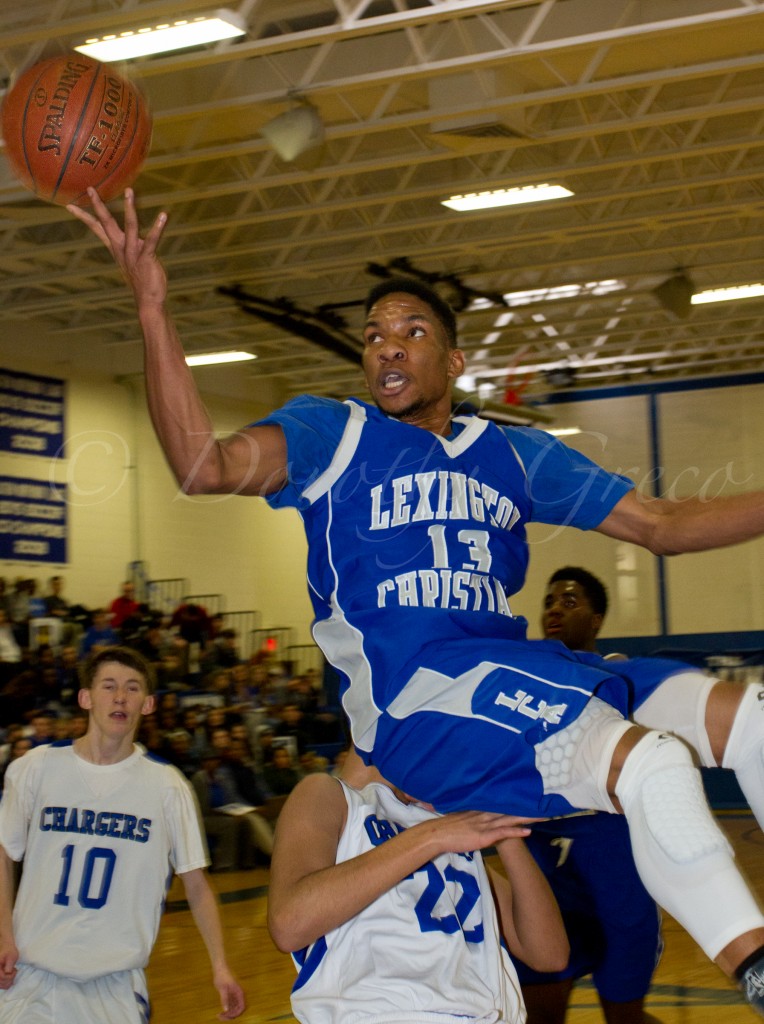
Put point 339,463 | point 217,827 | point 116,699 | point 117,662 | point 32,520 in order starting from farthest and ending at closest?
1. point 32,520
2. point 217,827
3. point 117,662
4. point 116,699
5. point 339,463

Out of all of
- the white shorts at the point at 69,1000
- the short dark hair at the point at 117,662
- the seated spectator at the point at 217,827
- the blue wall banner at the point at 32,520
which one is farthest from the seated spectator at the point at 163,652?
the white shorts at the point at 69,1000

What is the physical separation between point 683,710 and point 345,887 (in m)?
0.72

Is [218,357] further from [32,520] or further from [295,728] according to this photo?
[295,728]

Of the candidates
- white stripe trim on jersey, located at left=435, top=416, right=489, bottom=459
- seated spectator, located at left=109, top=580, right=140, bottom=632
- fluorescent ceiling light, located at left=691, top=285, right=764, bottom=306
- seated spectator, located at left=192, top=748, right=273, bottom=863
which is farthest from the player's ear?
fluorescent ceiling light, located at left=691, top=285, right=764, bottom=306

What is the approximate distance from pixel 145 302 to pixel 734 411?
19253 mm

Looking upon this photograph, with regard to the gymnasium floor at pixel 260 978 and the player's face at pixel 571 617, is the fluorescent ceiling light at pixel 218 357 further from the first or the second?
the player's face at pixel 571 617

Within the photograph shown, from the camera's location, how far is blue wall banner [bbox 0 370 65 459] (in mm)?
16406

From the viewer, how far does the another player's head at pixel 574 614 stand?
4.55 metres

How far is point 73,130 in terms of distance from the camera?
10.4 ft

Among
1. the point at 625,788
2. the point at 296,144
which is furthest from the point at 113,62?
the point at 625,788

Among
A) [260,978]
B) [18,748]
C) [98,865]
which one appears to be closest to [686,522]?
[98,865]

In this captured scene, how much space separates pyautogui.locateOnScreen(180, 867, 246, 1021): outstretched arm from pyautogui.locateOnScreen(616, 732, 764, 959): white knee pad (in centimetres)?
173

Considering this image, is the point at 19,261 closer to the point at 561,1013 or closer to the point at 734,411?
the point at 734,411

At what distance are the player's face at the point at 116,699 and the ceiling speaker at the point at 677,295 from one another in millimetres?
13787
